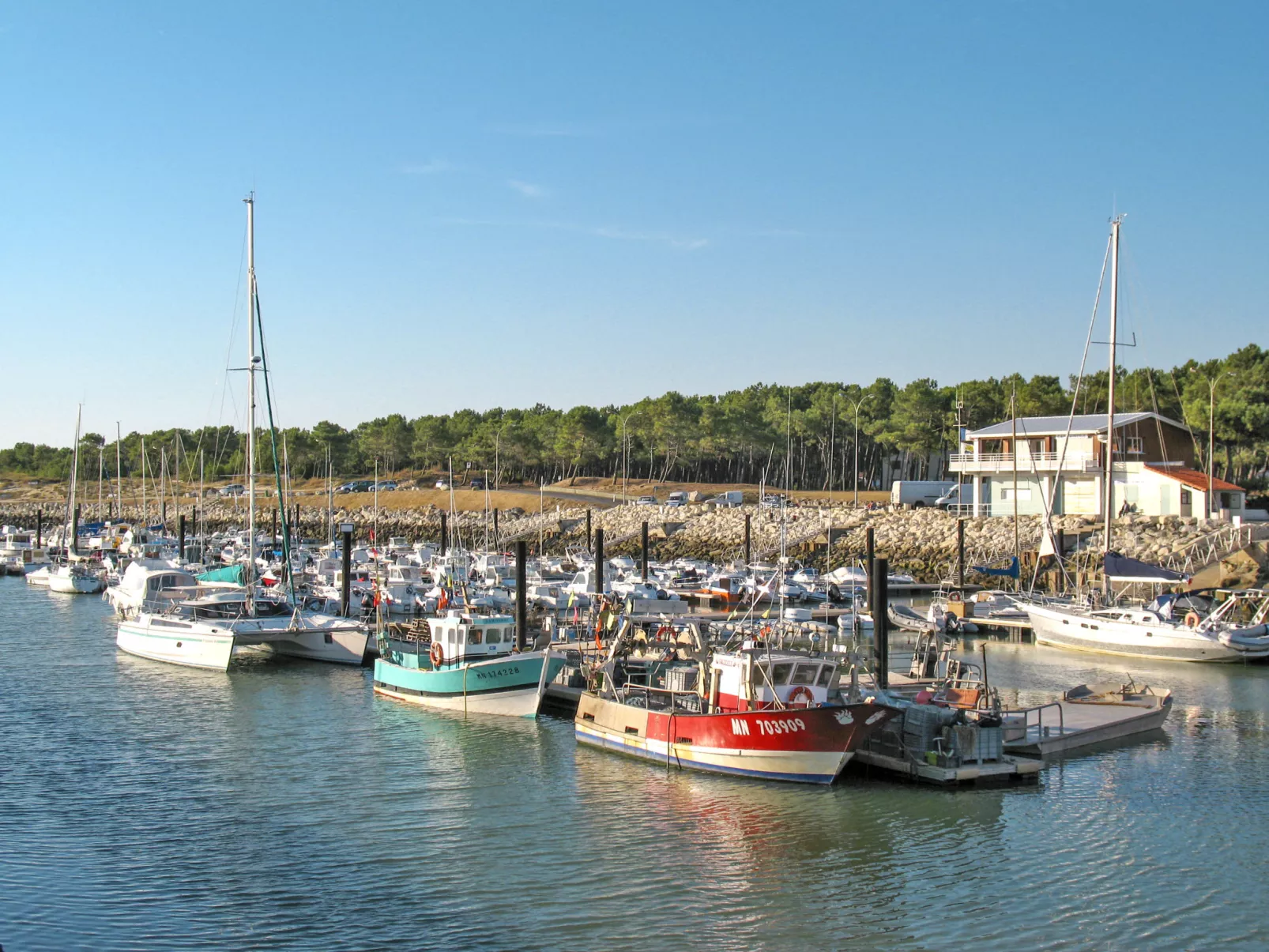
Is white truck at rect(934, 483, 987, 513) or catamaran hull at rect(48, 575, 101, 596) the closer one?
catamaran hull at rect(48, 575, 101, 596)

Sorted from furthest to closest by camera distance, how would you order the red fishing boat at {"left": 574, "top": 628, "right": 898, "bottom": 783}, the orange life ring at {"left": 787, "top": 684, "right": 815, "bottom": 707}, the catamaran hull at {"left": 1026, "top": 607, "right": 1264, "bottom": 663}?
1. the catamaran hull at {"left": 1026, "top": 607, "right": 1264, "bottom": 663}
2. the orange life ring at {"left": 787, "top": 684, "right": 815, "bottom": 707}
3. the red fishing boat at {"left": 574, "top": 628, "right": 898, "bottom": 783}

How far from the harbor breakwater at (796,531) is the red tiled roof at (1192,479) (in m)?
3.90

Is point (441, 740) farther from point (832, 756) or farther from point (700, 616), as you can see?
point (700, 616)

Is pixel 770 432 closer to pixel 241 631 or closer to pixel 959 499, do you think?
pixel 959 499

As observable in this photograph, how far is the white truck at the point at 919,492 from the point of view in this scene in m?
97.6

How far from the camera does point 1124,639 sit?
156ft

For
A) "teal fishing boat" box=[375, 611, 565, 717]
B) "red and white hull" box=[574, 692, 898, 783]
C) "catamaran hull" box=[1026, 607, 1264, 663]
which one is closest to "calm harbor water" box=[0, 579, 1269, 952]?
"red and white hull" box=[574, 692, 898, 783]

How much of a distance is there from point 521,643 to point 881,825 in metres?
18.8

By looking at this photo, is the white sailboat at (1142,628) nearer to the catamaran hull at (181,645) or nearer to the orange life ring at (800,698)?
the orange life ring at (800,698)

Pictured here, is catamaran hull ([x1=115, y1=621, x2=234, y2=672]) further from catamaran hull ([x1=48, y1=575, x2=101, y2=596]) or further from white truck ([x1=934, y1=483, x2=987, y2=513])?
white truck ([x1=934, y1=483, x2=987, y2=513])

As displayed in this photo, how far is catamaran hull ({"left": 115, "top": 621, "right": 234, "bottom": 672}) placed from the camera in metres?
44.8

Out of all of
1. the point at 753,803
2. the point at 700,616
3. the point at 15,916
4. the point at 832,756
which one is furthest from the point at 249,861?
the point at 700,616

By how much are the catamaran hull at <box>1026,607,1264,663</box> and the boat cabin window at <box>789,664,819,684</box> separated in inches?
948

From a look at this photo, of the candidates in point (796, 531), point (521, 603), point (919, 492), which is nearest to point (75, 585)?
point (796, 531)
